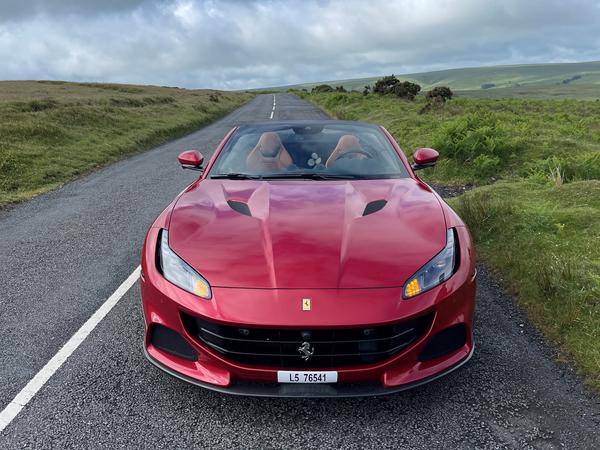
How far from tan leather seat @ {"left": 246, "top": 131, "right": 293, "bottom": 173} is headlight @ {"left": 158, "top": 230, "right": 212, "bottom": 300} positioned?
1303 mm

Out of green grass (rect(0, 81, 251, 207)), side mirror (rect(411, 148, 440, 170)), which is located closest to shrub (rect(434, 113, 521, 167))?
side mirror (rect(411, 148, 440, 170))

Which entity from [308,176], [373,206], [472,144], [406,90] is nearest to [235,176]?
[308,176]

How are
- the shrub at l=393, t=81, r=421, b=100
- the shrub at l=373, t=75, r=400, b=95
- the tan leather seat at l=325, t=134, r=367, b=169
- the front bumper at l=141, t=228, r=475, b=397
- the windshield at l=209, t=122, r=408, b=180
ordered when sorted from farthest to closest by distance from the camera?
the shrub at l=373, t=75, r=400, b=95 → the shrub at l=393, t=81, r=421, b=100 → the tan leather seat at l=325, t=134, r=367, b=169 → the windshield at l=209, t=122, r=408, b=180 → the front bumper at l=141, t=228, r=475, b=397

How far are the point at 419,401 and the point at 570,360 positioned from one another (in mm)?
1075

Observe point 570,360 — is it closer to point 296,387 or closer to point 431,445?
point 431,445

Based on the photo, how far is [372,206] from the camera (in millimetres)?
3143

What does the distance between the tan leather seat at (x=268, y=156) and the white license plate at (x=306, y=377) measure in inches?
76.2

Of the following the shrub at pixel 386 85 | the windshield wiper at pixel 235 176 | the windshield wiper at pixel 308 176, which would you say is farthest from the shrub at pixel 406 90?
the windshield wiper at pixel 235 176

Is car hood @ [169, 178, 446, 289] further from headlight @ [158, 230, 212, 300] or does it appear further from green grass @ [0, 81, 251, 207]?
green grass @ [0, 81, 251, 207]

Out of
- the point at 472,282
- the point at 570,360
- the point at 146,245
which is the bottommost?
the point at 570,360

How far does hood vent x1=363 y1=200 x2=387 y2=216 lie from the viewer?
306 centimetres

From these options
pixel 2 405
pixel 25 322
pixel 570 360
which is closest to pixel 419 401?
pixel 570 360

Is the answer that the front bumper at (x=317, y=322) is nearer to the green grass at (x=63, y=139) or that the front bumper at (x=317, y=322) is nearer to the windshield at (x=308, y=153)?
the windshield at (x=308, y=153)

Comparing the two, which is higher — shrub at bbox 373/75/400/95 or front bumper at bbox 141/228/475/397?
shrub at bbox 373/75/400/95
